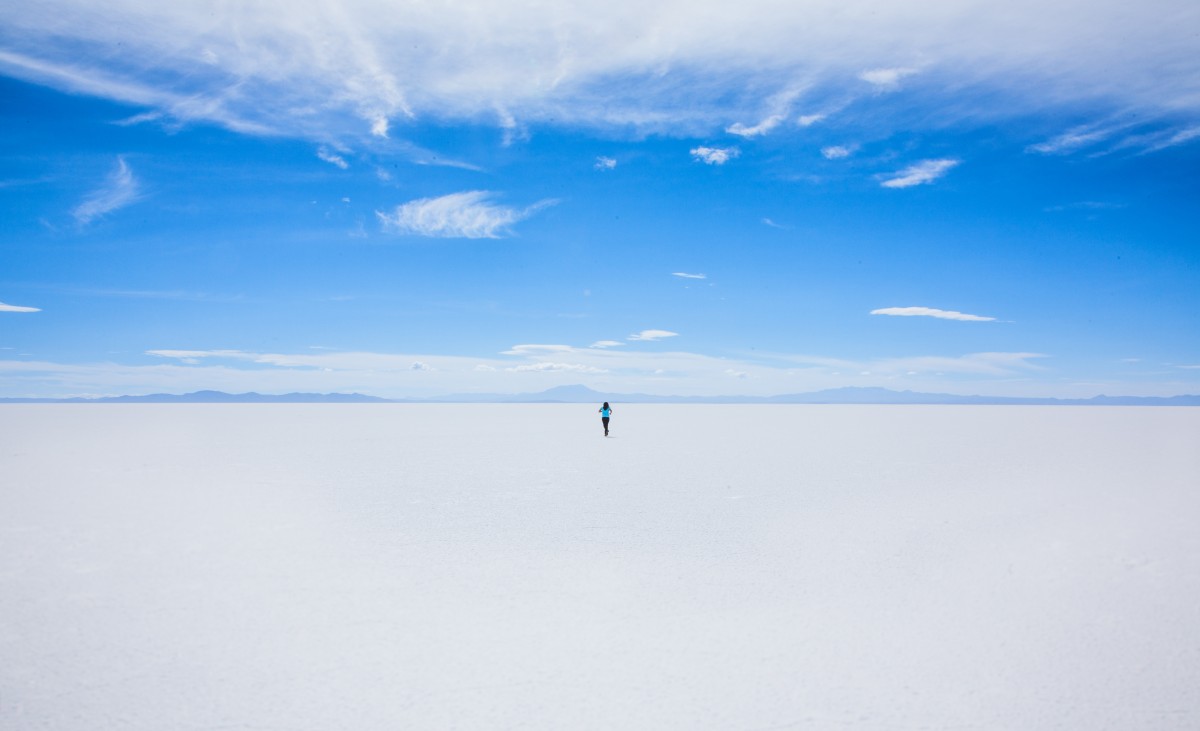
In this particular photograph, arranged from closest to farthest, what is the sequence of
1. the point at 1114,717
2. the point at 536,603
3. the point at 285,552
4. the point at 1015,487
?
the point at 1114,717, the point at 536,603, the point at 285,552, the point at 1015,487

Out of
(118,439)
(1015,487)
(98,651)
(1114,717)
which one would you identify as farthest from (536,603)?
(118,439)

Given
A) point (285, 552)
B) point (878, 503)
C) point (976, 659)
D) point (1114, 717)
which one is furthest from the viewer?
point (878, 503)

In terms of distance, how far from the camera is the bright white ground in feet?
12.9

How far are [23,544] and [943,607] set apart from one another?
9411mm

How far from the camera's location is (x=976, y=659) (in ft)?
14.8

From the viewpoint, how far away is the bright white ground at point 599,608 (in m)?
3.92

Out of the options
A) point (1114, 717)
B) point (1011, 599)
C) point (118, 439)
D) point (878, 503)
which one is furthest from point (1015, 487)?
point (118, 439)

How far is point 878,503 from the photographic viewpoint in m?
10.5

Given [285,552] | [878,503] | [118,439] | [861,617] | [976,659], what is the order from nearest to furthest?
[976,659]
[861,617]
[285,552]
[878,503]
[118,439]

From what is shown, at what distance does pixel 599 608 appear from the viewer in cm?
553

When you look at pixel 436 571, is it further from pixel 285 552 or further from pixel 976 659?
pixel 976 659

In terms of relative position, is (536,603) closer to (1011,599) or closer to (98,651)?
(98,651)

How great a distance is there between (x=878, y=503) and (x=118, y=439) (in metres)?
26.8

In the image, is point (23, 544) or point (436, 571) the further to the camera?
point (23, 544)
